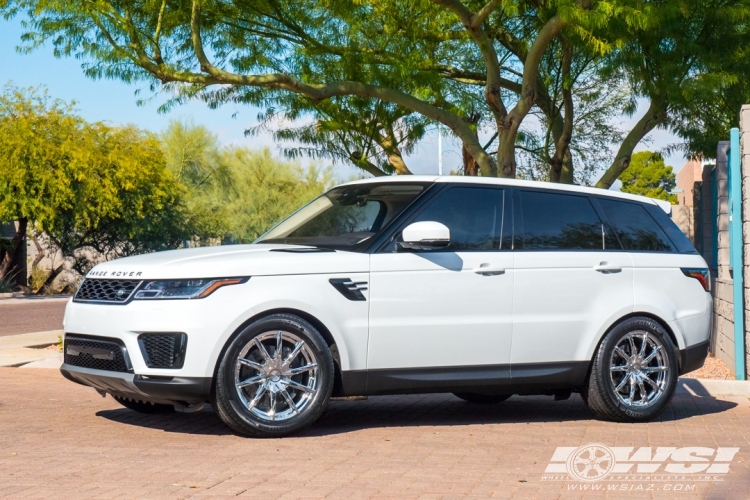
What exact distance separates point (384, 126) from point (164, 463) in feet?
43.9

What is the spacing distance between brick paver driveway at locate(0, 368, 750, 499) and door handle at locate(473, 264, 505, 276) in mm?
1179

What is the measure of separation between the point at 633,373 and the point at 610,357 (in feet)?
0.94

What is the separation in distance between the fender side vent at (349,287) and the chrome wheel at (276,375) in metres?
0.46

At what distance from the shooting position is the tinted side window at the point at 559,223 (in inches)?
334

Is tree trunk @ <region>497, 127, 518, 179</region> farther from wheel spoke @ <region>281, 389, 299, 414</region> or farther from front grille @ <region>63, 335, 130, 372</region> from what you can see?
front grille @ <region>63, 335, 130, 372</region>

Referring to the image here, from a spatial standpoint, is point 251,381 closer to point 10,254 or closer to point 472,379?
point 472,379

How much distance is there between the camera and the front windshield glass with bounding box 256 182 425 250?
8062 mm

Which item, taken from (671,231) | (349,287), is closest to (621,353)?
(671,231)

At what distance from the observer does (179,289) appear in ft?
23.7

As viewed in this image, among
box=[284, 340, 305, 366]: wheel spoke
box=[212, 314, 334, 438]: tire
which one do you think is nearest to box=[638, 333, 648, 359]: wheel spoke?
box=[212, 314, 334, 438]: tire

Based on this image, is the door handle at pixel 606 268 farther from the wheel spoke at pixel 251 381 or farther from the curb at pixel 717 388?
the wheel spoke at pixel 251 381

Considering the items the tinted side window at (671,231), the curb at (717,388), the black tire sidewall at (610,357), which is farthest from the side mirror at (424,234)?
the curb at (717,388)

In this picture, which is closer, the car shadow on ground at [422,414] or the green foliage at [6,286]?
the car shadow on ground at [422,414]

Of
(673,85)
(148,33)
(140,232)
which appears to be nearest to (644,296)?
(673,85)
